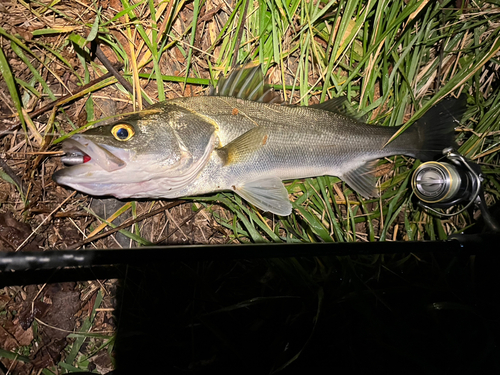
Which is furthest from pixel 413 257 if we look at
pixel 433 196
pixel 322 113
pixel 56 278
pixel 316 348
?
pixel 56 278

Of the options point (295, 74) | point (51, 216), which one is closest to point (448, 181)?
point (295, 74)

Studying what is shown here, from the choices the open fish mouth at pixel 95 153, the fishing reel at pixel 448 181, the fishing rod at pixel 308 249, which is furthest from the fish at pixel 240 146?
the fishing rod at pixel 308 249

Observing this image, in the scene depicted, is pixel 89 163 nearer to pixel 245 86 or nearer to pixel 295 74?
pixel 245 86

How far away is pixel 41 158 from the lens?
95.1 inches

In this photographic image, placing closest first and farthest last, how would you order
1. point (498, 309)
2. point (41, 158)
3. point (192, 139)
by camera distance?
point (192, 139) → point (41, 158) → point (498, 309)

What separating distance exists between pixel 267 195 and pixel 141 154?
98 cm

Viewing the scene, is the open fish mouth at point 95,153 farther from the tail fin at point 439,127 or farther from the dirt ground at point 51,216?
the tail fin at point 439,127

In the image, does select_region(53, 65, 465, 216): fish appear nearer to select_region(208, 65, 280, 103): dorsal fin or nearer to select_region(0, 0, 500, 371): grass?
select_region(208, 65, 280, 103): dorsal fin

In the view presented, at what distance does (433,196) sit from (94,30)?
293 centimetres

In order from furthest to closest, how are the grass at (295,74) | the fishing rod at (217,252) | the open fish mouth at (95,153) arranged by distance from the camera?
the grass at (295,74), the open fish mouth at (95,153), the fishing rod at (217,252)

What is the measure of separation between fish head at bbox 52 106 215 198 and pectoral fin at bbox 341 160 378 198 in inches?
48.6

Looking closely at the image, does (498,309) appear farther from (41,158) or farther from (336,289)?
(41,158)

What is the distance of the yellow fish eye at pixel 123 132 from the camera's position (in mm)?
1993

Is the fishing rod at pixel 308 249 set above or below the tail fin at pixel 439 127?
below
